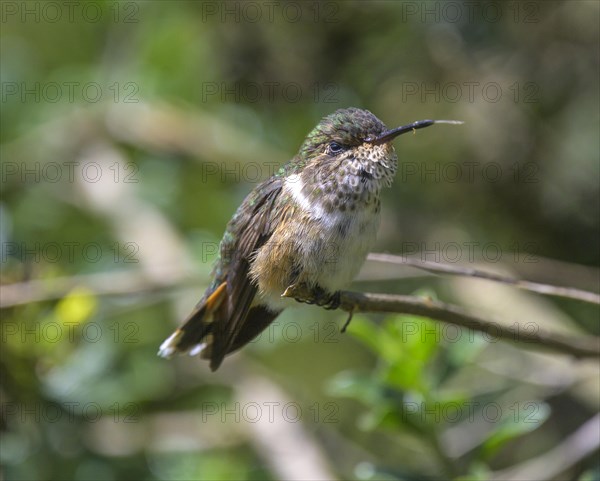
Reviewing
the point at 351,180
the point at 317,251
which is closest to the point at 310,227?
the point at 317,251

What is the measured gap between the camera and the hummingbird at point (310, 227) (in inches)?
107

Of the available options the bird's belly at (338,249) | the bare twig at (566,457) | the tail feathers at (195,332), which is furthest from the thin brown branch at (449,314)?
the tail feathers at (195,332)

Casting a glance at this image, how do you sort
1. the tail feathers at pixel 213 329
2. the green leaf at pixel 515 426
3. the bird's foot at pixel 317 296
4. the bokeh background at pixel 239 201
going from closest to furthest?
1. the green leaf at pixel 515 426
2. the bird's foot at pixel 317 296
3. the tail feathers at pixel 213 329
4. the bokeh background at pixel 239 201

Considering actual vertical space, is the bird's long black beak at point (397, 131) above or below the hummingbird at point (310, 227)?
above

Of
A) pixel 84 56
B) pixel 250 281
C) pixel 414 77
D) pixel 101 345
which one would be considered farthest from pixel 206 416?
pixel 84 56

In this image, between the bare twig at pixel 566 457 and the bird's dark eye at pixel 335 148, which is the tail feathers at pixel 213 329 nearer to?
the bird's dark eye at pixel 335 148

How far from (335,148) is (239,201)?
1733mm

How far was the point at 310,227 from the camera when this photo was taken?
274 cm

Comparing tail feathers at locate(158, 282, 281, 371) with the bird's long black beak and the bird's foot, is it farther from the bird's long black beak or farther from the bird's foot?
the bird's long black beak

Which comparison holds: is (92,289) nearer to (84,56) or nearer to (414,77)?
(414,77)

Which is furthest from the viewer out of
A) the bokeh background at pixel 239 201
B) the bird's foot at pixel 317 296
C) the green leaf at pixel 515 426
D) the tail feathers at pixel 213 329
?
the bokeh background at pixel 239 201

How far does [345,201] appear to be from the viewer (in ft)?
9.04

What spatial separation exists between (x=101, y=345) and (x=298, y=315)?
98 centimetres

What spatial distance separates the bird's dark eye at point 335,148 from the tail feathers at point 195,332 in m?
0.63
